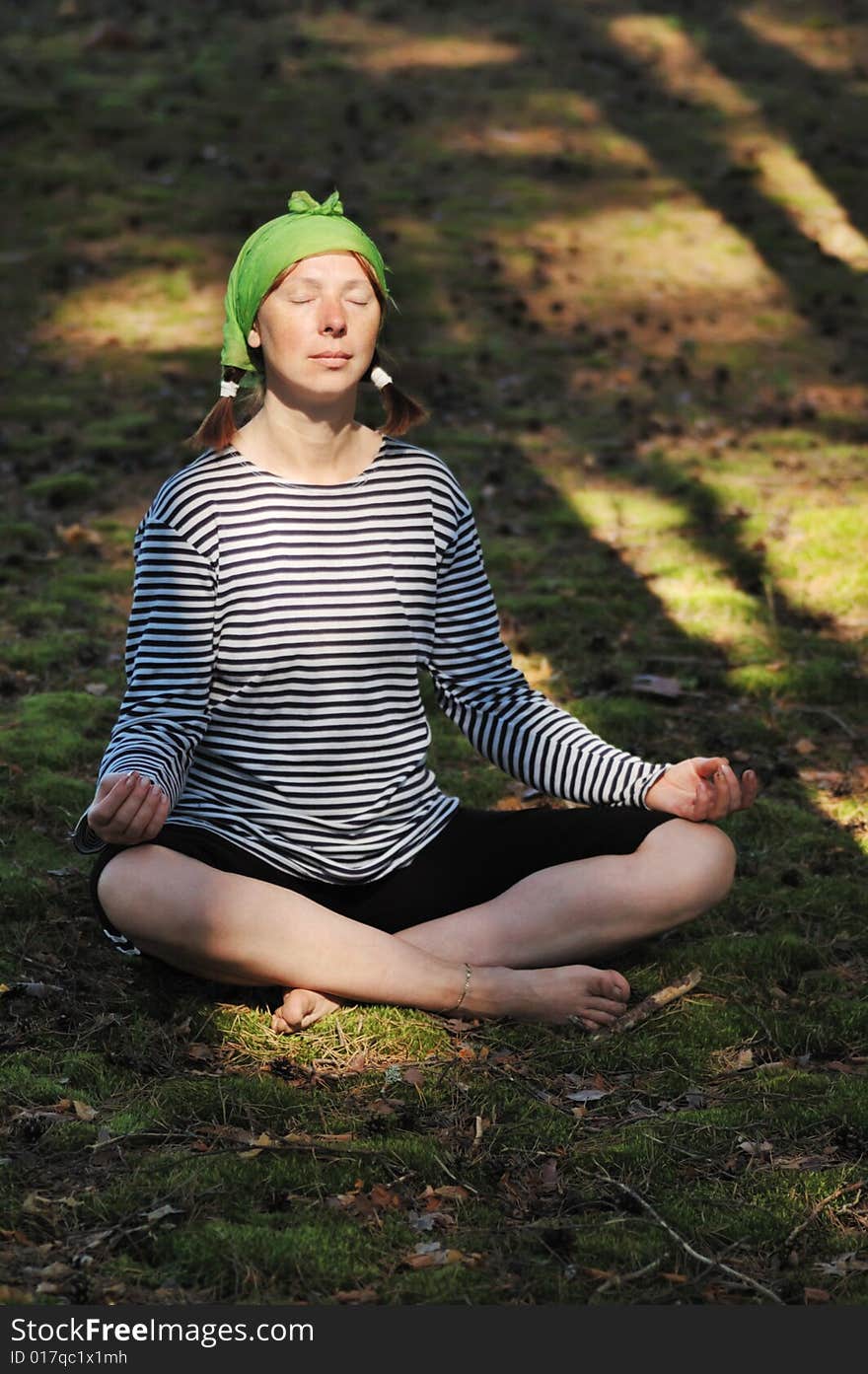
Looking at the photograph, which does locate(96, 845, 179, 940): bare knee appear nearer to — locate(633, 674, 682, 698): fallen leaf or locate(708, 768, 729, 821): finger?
locate(708, 768, 729, 821): finger

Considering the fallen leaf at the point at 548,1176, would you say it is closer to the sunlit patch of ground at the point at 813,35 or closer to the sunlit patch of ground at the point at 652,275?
the sunlit patch of ground at the point at 652,275

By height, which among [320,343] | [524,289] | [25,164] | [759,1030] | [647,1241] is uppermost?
[320,343]

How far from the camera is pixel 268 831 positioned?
14.2 feet

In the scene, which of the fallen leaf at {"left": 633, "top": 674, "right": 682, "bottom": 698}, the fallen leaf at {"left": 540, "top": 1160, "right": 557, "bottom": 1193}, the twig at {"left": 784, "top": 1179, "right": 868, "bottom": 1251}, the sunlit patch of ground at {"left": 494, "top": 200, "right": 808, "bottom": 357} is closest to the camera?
the twig at {"left": 784, "top": 1179, "right": 868, "bottom": 1251}

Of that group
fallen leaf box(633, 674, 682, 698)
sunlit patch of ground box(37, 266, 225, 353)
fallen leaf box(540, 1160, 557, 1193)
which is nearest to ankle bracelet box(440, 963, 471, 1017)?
fallen leaf box(540, 1160, 557, 1193)

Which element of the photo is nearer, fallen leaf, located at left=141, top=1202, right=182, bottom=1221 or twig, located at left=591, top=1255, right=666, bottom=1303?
twig, located at left=591, top=1255, right=666, bottom=1303

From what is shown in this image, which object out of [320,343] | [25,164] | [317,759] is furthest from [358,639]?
[25,164]

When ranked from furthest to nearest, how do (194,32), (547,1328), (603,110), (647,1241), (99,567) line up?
1. (194,32)
2. (603,110)
3. (99,567)
4. (647,1241)
5. (547,1328)

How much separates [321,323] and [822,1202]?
8.28ft

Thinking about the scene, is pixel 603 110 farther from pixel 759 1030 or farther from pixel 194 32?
pixel 759 1030

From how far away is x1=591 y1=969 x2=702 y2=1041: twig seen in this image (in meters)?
4.33

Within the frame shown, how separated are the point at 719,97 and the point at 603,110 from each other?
1405mm

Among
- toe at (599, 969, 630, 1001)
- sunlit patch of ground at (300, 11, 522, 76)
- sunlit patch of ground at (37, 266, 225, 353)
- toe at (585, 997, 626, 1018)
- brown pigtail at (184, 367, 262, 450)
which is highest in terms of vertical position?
brown pigtail at (184, 367, 262, 450)

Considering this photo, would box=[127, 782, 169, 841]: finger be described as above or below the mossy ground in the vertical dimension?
above
